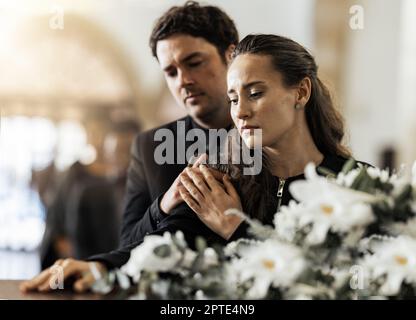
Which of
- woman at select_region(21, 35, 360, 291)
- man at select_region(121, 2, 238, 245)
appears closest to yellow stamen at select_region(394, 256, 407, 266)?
woman at select_region(21, 35, 360, 291)

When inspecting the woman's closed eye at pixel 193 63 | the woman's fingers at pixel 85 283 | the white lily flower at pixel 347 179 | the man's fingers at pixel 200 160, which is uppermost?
the woman's closed eye at pixel 193 63

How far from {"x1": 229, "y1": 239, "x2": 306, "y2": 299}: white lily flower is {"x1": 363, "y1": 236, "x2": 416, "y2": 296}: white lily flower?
133 mm

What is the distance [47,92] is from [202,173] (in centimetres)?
1413

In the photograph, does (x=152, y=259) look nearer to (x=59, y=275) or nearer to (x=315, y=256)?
(x=315, y=256)

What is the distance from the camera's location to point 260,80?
2252mm

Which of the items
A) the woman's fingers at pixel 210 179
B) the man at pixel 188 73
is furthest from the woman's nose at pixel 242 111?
the man at pixel 188 73

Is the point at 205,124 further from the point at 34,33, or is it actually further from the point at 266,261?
the point at 34,33

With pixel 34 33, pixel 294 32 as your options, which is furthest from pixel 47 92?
pixel 294 32

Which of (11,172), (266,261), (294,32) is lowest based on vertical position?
(11,172)

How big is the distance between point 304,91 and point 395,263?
111 centimetres

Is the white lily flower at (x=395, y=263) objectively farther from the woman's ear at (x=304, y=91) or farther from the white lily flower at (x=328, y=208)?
the woman's ear at (x=304, y=91)

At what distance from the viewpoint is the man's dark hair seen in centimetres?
281

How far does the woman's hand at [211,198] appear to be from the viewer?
7.06ft

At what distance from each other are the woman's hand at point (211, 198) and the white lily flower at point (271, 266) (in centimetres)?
65
